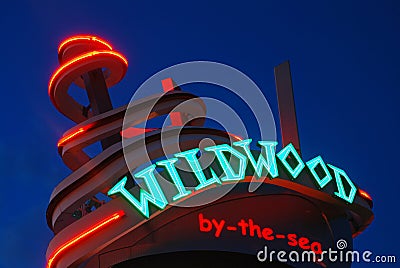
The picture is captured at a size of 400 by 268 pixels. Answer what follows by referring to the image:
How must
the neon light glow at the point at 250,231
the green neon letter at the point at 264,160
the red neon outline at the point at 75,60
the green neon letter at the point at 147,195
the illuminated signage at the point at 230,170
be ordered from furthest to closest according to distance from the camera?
the red neon outline at the point at 75,60 < the neon light glow at the point at 250,231 < the green neon letter at the point at 264,160 < the illuminated signage at the point at 230,170 < the green neon letter at the point at 147,195

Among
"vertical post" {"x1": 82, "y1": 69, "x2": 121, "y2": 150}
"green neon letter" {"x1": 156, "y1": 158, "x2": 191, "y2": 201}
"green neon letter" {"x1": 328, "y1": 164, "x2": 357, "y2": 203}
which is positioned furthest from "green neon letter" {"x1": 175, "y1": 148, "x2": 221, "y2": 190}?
"vertical post" {"x1": 82, "y1": 69, "x2": 121, "y2": 150}

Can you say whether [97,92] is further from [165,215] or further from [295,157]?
[295,157]

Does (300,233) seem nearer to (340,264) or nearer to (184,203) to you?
(340,264)

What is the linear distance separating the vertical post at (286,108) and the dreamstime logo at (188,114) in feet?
1.95

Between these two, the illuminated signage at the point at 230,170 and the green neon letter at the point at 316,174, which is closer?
the illuminated signage at the point at 230,170

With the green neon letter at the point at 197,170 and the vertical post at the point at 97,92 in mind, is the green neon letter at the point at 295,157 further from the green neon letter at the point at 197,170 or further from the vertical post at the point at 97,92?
the vertical post at the point at 97,92

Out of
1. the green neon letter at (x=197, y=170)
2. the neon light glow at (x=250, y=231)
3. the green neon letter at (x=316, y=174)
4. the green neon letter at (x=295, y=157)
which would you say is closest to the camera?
the green neon letter at (x=197, y=170)

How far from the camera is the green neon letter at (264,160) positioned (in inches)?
901

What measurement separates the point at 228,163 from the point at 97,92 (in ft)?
45.8

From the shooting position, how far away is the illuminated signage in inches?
880

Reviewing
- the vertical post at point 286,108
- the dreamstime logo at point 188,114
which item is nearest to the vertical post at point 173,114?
the dreamstime logo at point 188,114

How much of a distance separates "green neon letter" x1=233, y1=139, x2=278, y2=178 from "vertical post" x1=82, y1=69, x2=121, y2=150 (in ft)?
38.2

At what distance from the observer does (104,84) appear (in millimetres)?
35250

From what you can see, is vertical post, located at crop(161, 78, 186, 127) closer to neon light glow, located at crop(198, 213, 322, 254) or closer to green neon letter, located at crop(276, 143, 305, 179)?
green neon letter, located at crop(276, 143, 305, 179)
